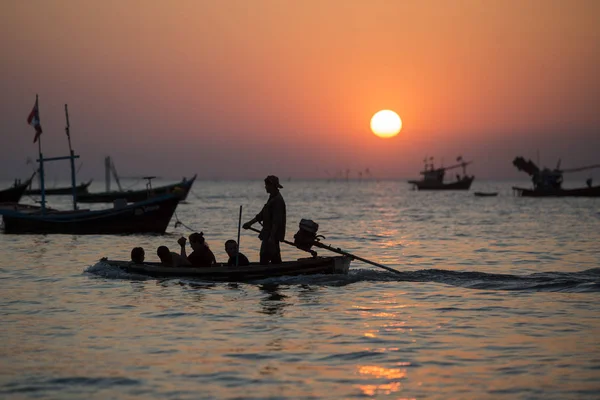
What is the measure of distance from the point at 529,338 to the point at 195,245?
29.2 ft

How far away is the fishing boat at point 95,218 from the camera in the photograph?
38.4 meters

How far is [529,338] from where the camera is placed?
492 inches

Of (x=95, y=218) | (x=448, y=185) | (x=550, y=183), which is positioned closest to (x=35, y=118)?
(x=95, y=218)

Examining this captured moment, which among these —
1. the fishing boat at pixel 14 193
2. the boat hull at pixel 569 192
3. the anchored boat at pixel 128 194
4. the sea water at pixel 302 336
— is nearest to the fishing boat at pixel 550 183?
the boat hull at pixel 569 192

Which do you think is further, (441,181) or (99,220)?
(441,181)

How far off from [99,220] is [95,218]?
9.4 inches

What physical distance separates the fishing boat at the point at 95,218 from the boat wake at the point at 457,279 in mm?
17527

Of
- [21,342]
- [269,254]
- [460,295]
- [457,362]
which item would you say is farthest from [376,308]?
[21,342]

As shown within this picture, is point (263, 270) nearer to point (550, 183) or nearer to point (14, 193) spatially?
point (14, 193)

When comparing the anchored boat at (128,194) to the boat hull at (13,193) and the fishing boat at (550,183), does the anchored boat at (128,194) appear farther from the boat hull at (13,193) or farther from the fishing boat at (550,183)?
the fishing boat at (550,183)

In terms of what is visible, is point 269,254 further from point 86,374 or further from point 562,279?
point 86,374

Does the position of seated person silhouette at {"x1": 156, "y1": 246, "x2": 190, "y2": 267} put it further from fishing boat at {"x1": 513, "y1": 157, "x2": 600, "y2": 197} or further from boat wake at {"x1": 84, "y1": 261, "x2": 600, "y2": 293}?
fishing boat at {"x1": 513, "y1": 157, "x2": 600, "y2": 197}

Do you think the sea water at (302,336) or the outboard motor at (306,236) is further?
the outboard motor at (306,236)

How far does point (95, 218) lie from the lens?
38.7m
